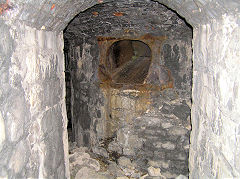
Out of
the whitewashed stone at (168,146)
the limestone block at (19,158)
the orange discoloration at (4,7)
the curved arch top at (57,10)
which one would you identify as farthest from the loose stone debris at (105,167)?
the orange discoloration at (4,7)

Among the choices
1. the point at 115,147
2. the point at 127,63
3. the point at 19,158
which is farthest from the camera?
the point at 127,63

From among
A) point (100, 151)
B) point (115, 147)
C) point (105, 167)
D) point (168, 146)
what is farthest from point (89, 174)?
point (168, 146)

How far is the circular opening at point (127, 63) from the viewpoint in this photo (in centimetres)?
388

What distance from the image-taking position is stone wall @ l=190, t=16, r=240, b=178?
1.05 meters

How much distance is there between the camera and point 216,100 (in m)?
1.33

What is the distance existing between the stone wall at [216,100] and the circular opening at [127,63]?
1.96 m

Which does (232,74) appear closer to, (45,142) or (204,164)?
(204,164)

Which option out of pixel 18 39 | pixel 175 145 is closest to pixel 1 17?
pixel 18 39

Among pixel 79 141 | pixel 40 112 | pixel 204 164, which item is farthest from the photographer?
pixel 79 141

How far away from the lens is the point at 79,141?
14.3 feet

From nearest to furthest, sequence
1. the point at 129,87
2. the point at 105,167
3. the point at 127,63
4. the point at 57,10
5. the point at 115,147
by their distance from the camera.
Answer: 1. the point at 57,10
2. the point at 129,87
3. the point at 105,167
4. the point at 115,147
5. the point at 127,63

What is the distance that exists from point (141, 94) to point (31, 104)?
8.21 feet

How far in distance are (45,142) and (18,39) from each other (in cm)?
74

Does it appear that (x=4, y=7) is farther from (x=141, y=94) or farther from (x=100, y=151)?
(x=100, y=151)
